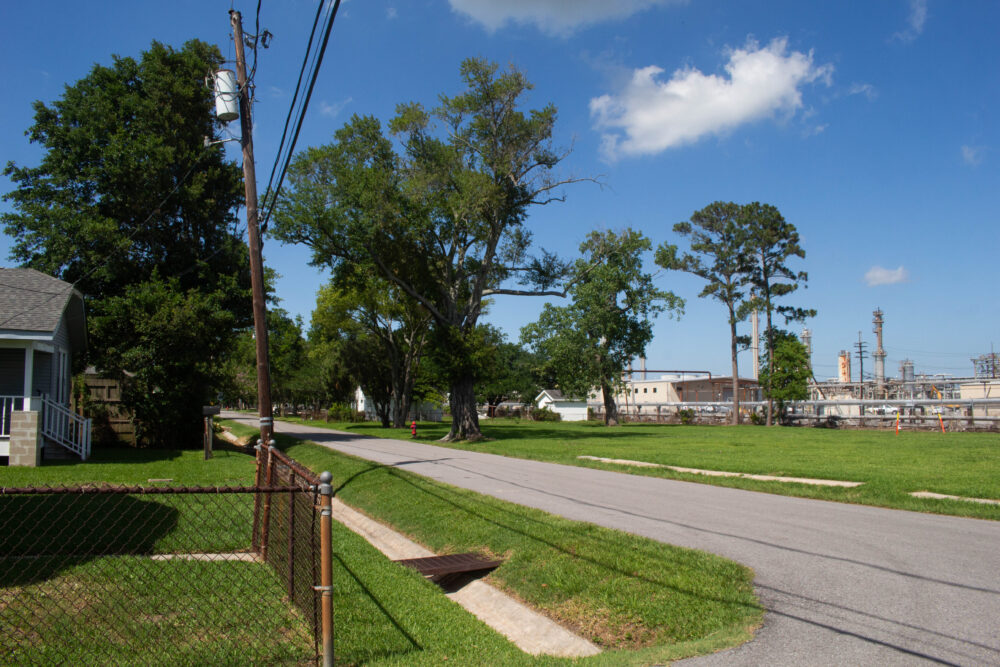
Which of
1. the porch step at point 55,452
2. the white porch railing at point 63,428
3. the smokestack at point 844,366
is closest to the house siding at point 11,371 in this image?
the white porch railing at point 63,428

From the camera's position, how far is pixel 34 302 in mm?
17688

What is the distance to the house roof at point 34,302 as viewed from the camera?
16.5 metres

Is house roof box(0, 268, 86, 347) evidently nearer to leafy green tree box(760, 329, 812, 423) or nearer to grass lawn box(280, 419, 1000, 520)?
grass lawn box(280, 419, 1000, 520)

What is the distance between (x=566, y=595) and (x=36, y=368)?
19.4 m

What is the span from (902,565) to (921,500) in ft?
15.7

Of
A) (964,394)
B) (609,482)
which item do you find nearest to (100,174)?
(609,482)

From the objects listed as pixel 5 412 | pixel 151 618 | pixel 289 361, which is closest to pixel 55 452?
pixel 5 412

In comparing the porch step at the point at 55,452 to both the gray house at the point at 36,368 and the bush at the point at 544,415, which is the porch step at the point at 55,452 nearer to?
the gray house at the point at 36,368

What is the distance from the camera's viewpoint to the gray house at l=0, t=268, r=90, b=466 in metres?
15.9

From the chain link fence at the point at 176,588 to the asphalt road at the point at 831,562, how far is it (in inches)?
123

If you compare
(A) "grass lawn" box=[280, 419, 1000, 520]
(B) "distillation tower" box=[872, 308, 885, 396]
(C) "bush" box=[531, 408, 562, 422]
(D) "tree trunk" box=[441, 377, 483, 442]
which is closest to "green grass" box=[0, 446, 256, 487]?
(A) "grass lawn" box=[280, 419, 1000, 520]

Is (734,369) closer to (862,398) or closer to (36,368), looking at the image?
(862,398)

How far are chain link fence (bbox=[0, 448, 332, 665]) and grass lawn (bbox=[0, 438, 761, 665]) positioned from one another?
2 centimetres

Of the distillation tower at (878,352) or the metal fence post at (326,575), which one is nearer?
the metal fence post at (326,575)
